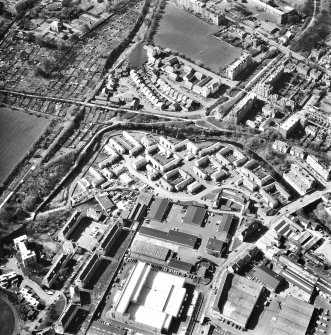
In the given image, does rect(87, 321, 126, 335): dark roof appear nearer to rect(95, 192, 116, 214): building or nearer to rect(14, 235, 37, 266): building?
rect(14, 235, 37, 266): building

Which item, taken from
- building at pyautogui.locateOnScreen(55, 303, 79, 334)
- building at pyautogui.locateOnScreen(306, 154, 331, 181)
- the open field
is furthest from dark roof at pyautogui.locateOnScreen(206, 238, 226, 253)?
the open field

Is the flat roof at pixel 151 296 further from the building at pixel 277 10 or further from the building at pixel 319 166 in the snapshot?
the building at pixel 277 10

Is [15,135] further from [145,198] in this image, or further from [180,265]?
[180,265]

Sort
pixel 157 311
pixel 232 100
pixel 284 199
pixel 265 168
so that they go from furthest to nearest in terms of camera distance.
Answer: pixel 232 100 → pixel 265 168 → pixel 284 199 → pixel 157 311

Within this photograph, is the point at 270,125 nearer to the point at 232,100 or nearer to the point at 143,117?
the point at 232,100

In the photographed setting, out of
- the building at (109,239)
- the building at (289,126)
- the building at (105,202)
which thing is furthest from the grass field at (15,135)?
the building at (289,126)

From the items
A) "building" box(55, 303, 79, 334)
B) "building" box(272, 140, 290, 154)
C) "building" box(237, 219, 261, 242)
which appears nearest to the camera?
"building" box(55, 303, 79, 334)

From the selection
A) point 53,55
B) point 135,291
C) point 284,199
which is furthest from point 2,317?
point 53,55
